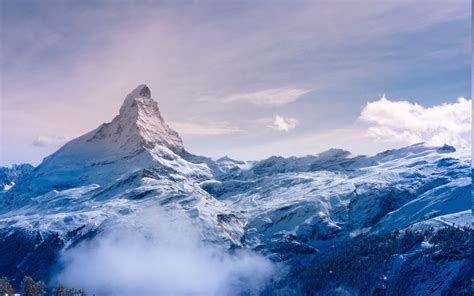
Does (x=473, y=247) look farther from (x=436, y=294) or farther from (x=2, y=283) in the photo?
(x=2, y=283)

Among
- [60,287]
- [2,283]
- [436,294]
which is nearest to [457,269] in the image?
[436,294]

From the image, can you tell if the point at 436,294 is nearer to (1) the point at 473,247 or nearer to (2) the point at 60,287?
(1) the point at 473,247

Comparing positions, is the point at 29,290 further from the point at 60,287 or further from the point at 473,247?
the point at 473,247

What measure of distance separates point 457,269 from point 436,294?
13.2 m

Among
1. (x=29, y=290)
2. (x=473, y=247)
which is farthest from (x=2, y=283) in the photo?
(x=473, y=247)

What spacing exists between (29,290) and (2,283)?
65.0 ft

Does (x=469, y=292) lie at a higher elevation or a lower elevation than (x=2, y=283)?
lower

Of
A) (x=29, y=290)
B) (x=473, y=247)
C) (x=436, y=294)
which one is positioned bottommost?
(x=436, y=294)

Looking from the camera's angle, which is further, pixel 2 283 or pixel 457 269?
pixel 457 269

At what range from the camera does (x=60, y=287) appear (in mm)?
190750

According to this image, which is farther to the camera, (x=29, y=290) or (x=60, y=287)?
(x=60, y=287)

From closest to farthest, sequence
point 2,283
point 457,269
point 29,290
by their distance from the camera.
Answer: point 29,290
point 2,283
point 457,269

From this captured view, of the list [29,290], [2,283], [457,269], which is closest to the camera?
[29,290]

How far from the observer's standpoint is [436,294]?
623ft
